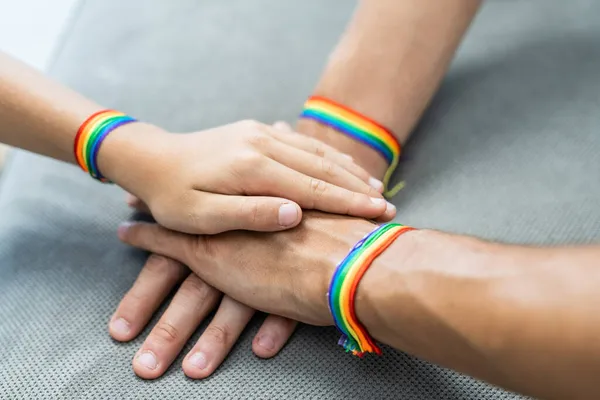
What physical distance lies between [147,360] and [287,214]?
0.23 metres

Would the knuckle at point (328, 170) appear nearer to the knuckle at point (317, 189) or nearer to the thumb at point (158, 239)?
the knuckle at point (317, 189)

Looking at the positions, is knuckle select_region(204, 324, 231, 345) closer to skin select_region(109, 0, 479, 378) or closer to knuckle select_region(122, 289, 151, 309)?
knuckle select_region(122, 289, 151, 309)

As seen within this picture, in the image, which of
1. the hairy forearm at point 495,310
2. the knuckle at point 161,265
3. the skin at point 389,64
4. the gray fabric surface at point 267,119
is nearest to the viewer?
the hairy forearm at point 495,310

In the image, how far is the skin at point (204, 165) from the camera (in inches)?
30.5

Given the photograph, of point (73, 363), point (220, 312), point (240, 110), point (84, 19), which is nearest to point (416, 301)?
point (220, 312)

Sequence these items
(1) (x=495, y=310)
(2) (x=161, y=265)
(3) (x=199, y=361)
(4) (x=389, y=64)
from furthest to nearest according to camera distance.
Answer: (4) (x=389, y=64)
(2) (x=161, y=265)
(3) (x=199, y=361)
(1) (x=495, y=310)

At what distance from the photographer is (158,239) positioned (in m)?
0.85

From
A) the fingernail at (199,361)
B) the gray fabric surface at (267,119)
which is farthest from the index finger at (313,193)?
the fingernail at (199,361)

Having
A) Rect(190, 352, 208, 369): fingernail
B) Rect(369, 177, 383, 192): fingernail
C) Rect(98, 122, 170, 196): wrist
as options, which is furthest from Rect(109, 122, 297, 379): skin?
Rect(369, 177, 383, 192): fingernail

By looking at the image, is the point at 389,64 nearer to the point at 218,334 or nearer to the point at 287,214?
the point at 287,214

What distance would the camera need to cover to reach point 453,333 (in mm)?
602

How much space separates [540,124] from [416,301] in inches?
17.4

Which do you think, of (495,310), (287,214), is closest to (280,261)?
(287,214)

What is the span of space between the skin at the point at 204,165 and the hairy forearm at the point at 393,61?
12 centimetres
